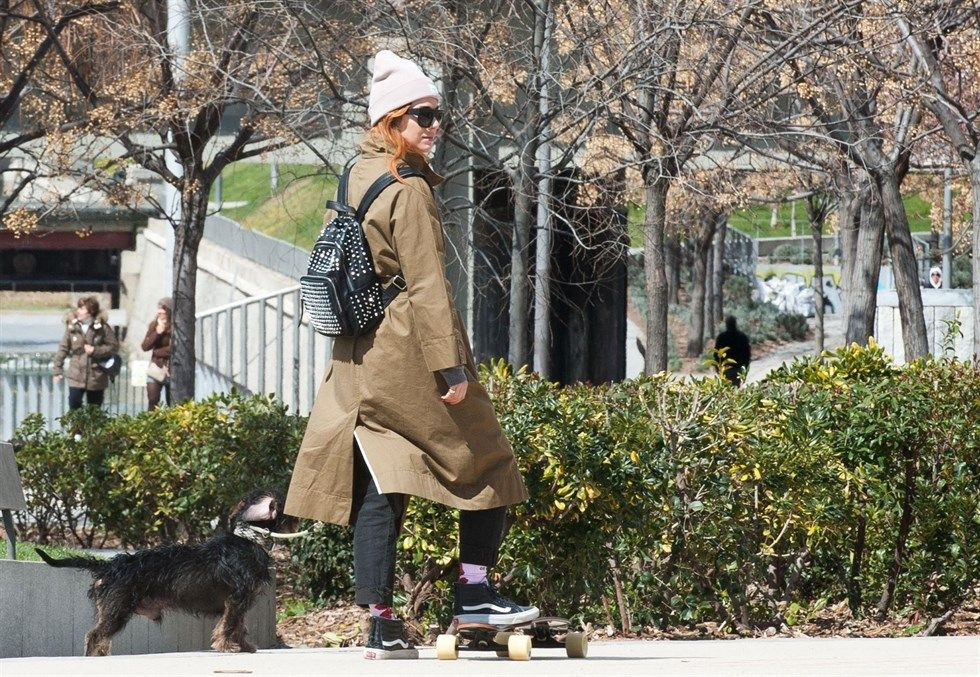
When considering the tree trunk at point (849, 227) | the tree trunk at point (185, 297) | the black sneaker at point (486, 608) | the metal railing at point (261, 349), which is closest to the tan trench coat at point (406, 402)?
the black sneaker at point (486, 608)

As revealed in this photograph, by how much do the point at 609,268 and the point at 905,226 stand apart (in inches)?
226

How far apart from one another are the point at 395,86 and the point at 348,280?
2.23 ft

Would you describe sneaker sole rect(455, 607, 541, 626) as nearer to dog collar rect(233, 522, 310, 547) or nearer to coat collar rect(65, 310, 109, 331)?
dog collar rect(233, 522, 310, 547)

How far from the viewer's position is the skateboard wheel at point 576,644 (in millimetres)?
4891

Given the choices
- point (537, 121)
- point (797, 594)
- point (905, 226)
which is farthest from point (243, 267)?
point (797, 594)

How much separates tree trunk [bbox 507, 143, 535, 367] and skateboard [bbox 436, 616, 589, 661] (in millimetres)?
4440

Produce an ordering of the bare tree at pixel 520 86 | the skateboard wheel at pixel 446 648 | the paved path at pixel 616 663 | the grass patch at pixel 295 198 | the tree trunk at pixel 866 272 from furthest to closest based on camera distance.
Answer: the tree trunk at pixel 866 272, the grass patch at pixel 295 198, the bare tree at pixel 520 86, the skateboard wheel at pixel 446 648, the paved path at pixel 616 663

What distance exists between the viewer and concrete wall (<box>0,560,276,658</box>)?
497 cm

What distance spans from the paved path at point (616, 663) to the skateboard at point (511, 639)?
4 centimetres

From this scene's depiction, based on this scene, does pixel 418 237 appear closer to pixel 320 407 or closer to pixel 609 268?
pixel 320 407

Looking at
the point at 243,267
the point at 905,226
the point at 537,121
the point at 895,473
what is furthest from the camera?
the point at 243,267

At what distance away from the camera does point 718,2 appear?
9641 millimetres

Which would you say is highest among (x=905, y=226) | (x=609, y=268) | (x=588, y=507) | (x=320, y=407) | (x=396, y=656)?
(x=905, y=226)

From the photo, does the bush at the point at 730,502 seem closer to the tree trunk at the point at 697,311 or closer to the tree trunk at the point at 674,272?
the tree trunk at the point at 697,311
